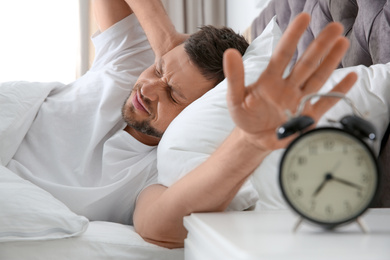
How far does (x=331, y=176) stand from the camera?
59cm

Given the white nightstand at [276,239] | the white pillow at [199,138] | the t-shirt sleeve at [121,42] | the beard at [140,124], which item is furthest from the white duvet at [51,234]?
the t-shirt sleeve at [121,42]

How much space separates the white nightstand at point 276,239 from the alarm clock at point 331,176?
1.4 inches

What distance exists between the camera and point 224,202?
0.85 m

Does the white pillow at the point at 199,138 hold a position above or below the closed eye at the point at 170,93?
above

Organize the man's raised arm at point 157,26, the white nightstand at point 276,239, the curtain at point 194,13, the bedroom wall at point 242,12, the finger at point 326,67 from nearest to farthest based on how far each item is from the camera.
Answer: the white nightstand at point 276,239 → the finger at point 326,67 → the man's raised arm at point 157,26 → the bedroom wall at point 242,12 → the curtain at point 194,13

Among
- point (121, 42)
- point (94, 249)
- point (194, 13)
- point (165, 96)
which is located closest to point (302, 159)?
point (94, 249)

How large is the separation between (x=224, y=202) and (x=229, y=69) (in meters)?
0.33

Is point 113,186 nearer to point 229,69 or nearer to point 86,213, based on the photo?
point 86,213

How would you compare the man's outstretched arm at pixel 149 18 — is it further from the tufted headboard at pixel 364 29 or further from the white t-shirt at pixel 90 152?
the tufted headboard at pixel 364 29

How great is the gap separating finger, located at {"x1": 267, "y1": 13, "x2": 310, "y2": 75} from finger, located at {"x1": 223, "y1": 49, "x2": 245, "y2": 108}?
0.04 m

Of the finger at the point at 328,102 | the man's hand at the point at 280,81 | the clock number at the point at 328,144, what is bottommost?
the clock number at the point at 328,144

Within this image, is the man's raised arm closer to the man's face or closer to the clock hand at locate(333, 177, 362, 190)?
the man's face

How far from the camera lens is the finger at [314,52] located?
0.60 m

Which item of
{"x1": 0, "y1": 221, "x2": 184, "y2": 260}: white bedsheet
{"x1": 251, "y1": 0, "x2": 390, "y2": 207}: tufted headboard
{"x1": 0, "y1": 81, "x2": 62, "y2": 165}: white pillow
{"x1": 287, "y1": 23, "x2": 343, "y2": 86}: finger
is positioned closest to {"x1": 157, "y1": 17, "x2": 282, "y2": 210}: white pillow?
{"x1": 0, "y1": 221, "x2": 184, "y2": 260}: white bedsheet
